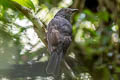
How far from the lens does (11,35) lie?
2.16 m

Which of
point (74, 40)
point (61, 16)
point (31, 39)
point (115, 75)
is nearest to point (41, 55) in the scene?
point (31, 39)

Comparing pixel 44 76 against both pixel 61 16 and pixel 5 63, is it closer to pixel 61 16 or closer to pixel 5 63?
pixel 5 63

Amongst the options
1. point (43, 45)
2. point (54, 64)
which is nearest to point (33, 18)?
point (54, 64)


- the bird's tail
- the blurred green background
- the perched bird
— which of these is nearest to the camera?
the blurred green background

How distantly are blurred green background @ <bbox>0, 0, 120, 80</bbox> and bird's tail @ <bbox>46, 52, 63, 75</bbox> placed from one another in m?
0.05

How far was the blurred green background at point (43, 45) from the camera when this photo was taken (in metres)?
1.87

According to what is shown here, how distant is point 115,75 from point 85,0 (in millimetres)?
1492

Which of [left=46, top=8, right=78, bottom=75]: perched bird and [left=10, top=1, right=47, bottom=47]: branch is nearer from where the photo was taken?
[left=10, top=1, right=47, bottom=47]: branch

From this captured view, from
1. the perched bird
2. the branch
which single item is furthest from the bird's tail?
the branch

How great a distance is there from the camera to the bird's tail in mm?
2084

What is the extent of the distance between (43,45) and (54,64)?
450 mm

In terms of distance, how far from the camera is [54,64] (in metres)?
2.23

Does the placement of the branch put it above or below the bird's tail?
above

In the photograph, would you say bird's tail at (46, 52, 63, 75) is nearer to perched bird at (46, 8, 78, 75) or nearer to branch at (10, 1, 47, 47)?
perched bird at (46, 8, 78, 75)
